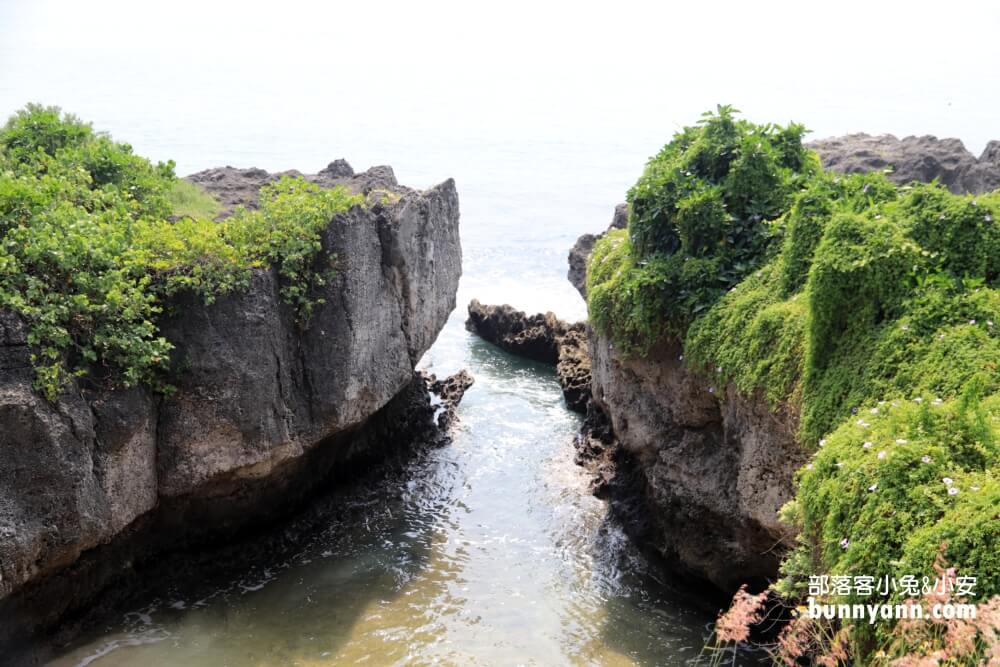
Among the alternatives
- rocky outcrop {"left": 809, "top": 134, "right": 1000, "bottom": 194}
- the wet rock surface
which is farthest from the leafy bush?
rocky outcrop {"left": 809, "top": 134, "right": 1000, "bottom": 194}

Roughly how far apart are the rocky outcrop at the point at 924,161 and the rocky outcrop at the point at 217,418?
12792mm

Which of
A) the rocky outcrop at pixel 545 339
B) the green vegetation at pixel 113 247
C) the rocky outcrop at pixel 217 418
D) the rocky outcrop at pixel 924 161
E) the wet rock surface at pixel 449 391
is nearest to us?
the rocky outcrop at pixel 217 418

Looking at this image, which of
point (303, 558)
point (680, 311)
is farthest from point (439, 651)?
point (680, 311)

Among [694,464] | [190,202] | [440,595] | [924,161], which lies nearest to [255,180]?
[190,202]

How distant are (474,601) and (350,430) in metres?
3.06

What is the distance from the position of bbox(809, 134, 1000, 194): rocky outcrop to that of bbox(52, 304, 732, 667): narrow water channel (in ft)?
40.4

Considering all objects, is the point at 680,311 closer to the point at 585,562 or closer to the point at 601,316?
the point at 601,316

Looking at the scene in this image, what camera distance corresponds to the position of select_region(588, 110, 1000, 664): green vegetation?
16.8 feet

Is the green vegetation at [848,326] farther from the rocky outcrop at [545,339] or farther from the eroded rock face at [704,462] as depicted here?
the rocky outcrop at [545,339]

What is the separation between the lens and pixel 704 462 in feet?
30.0

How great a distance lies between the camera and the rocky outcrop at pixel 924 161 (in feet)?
63.5

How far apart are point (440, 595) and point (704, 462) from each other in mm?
3106

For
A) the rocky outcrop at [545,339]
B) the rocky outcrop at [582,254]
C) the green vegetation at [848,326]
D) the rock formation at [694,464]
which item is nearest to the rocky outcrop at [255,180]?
the green vegetation at [848,326]

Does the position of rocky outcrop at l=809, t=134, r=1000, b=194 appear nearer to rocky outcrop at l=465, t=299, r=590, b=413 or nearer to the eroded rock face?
rocky outcrop at l=465, t=299, r=590, b=413
